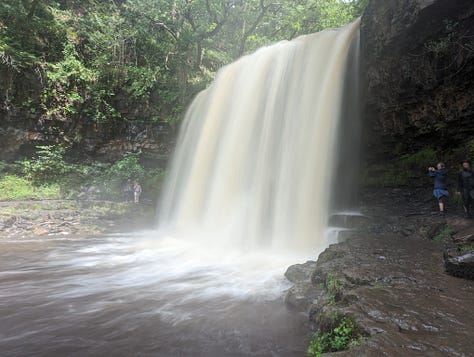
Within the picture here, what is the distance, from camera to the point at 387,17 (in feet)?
25.6

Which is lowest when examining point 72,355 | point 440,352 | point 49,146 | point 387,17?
point 72,355

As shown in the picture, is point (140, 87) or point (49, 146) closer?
point (49, 146)

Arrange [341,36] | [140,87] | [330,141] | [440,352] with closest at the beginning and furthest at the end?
[440,352] < [330,141] < [341,36] < [140,87]

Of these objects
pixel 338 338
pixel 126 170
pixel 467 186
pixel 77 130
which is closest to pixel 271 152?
pixel 467 186

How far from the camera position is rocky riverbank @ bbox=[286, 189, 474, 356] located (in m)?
2.66

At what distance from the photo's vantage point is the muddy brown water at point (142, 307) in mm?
3557

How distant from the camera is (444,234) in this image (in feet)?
20.9

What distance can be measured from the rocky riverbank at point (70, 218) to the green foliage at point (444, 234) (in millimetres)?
10980

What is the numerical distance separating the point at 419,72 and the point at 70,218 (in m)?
13.2

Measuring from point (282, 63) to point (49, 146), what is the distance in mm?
11379

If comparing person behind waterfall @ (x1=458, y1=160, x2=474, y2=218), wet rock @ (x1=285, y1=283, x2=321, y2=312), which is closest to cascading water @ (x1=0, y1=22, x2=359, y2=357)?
wet rock @ (x1=285, y1=283, x2=321, y2=312)

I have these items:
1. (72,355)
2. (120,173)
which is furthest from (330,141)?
(120,173)

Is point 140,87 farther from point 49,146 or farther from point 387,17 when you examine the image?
point 387,17

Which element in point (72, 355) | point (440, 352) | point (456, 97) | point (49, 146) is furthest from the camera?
point (49, 146)
